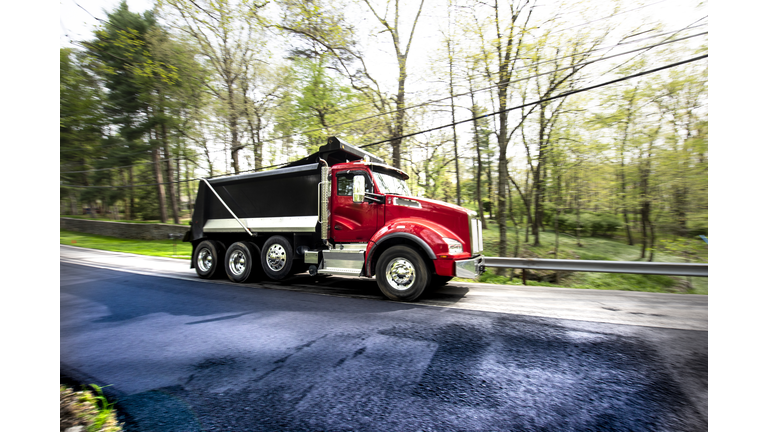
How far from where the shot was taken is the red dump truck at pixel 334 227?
4.93 meters

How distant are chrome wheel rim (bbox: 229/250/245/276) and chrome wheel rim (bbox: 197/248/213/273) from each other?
33.3 inches

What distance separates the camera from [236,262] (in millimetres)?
7098

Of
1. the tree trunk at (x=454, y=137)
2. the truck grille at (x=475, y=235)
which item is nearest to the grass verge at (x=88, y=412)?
the truck grille at (x=475, y=235)

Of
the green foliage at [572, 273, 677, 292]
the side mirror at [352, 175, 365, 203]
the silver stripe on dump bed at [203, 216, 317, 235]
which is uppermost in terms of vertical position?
the side mirror at [352, 175, 365, 203]

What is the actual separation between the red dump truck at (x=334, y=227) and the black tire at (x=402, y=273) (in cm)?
2

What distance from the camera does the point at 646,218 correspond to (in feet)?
30.6

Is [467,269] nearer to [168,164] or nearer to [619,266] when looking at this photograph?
[619,266]

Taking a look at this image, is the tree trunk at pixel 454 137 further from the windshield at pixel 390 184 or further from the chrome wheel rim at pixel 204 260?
the chrome wheel rim at pixel 204 260

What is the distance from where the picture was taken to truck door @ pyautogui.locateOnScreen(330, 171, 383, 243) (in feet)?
18.6

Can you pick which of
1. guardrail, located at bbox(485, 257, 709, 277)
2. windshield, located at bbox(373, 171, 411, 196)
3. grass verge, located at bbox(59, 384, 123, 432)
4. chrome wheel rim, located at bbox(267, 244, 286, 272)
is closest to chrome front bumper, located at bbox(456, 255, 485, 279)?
windshield, located at bbox(373, 171, 411, 196)

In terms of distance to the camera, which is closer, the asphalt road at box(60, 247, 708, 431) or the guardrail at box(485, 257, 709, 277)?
the asphalt road at box(60, 247, 708, 431)

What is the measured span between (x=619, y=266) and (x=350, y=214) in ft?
18.5

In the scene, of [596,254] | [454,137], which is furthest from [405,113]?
[596,254]

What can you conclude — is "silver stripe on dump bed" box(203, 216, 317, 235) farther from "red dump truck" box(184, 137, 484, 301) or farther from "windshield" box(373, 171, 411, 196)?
"windshield" box(373, 171, 411, 196)
